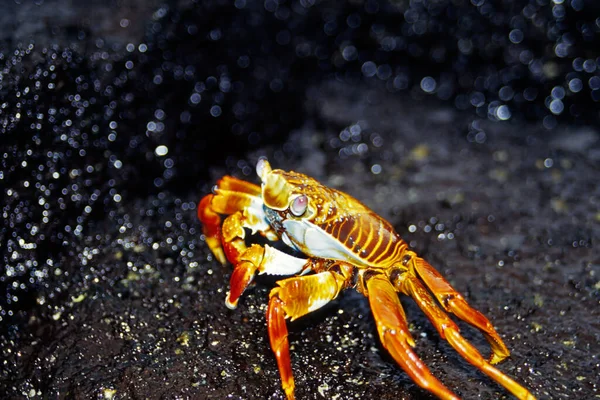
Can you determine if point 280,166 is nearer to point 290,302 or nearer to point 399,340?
point 290,302

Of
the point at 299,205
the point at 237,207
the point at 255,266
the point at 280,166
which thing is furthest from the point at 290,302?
the point at 280,166

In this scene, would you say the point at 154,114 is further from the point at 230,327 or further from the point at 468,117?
the point at 468,117

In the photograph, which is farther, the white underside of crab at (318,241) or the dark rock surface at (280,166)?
the dark rock surface at (280,166)

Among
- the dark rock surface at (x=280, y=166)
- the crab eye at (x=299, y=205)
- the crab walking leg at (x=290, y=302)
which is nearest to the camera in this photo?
the crab walking leg at (x=290, y=302)

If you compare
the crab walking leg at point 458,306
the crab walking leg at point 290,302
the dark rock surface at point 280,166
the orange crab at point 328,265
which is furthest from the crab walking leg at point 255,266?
the crab walking leg at point 458,306

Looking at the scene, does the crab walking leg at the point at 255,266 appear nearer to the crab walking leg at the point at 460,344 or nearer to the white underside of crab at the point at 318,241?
the white underside of crab at the point at 318,241

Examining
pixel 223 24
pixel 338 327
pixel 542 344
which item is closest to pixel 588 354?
pixel 542 344
